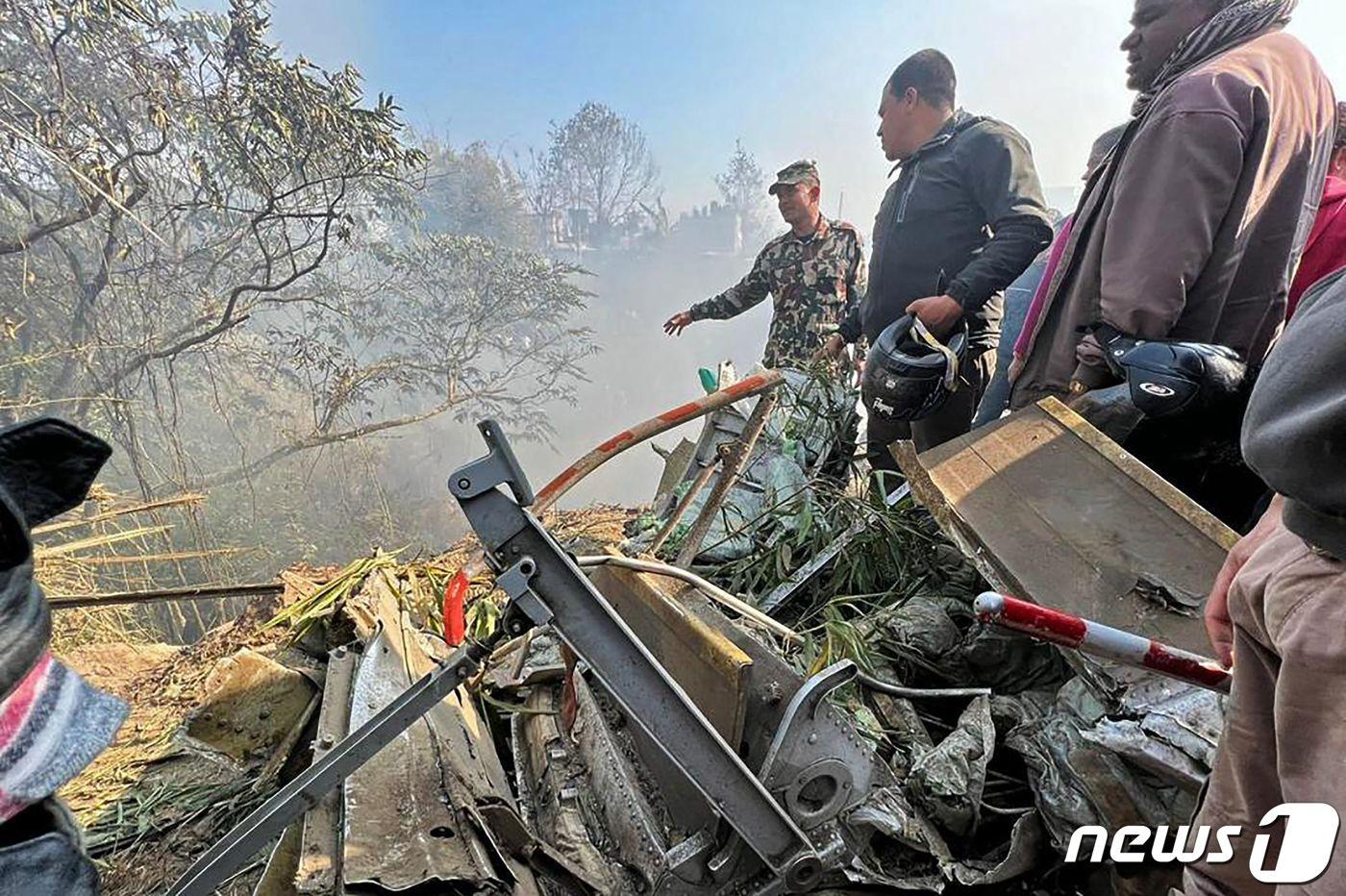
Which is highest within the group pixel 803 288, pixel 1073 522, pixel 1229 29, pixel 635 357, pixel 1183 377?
pixel 635 357

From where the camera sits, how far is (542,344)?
54.7ft

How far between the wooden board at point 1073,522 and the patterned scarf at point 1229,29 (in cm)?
127

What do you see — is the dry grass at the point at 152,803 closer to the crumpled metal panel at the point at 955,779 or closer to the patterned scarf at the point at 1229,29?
the crumpled metal panel at the point at 955,779

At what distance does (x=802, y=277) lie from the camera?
16.7 ft

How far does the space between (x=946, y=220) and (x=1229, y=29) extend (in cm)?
140

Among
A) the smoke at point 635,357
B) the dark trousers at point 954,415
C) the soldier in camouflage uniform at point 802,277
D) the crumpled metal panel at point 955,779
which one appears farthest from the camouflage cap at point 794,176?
the smoke at point 635,357

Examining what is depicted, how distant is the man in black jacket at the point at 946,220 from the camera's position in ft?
10.4

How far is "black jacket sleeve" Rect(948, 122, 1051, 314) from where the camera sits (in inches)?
122

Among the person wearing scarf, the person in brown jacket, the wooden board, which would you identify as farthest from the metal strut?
the person in brown jacket

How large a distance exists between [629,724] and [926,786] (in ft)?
2.75

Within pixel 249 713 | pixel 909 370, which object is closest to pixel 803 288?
pixel 909 370

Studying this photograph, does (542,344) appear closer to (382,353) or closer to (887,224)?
(382,353)

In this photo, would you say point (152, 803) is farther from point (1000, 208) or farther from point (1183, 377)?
point (1000, 208)

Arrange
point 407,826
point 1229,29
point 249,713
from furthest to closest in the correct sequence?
point 249,713
point 1229,29
point 407,826
